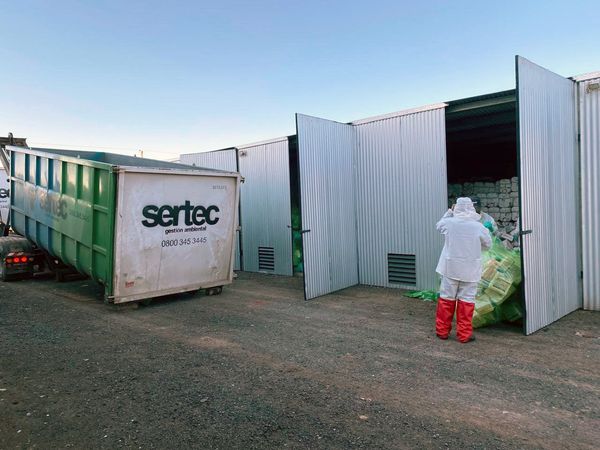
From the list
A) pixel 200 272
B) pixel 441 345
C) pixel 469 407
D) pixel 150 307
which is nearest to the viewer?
pixel 469 407

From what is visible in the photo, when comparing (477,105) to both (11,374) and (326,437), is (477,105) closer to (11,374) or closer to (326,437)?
(326,437)

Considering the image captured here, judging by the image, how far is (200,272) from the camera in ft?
26.2

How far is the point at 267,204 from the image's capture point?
11.3 m

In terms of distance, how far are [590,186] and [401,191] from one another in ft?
10.4

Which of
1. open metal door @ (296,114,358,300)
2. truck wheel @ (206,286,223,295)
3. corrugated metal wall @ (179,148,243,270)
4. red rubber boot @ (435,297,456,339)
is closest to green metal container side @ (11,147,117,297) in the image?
truck wheel @ (206,286,223,295)

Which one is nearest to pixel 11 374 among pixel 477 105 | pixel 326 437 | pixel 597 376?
pixel 326 437

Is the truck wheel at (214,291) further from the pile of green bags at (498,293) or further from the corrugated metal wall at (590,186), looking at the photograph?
the corrugated metal wall at (590,186)

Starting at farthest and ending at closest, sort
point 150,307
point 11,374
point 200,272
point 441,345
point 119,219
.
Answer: point 200,272 < point 150,307 < point 119,219 < point 441,345 < point 11,374

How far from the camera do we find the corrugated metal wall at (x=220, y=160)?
12016 mm

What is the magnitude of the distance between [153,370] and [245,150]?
8.09 metres

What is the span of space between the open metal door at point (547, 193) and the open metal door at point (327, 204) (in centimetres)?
369

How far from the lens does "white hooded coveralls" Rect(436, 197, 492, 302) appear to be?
17.4 ft

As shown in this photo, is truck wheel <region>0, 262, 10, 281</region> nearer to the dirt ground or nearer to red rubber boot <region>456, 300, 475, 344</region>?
the dirt ground

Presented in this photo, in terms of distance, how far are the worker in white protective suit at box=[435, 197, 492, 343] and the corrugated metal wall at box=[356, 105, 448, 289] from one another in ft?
8.33
